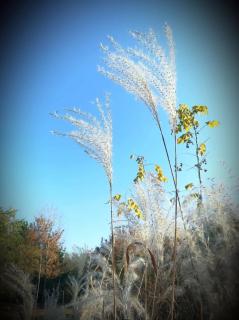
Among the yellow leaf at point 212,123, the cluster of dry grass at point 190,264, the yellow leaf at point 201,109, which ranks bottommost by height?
the cluster of dry grass at point 190,264

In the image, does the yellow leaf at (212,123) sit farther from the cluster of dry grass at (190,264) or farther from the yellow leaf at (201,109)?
the cluster of dry grass at (190,264)

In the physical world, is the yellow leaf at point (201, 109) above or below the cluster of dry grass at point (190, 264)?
above

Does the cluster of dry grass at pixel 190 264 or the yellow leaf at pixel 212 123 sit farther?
the yellow leaf at pixel 212 123

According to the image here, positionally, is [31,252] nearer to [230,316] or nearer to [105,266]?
[105,266]

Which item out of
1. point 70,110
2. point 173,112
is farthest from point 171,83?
point 70,110

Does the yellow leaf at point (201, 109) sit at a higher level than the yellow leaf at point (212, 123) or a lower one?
higher

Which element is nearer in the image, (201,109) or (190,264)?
(190,264)

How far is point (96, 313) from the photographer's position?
334 centimetres

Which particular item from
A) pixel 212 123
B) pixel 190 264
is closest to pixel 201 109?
pixel 212 123

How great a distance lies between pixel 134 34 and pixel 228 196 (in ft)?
6.72

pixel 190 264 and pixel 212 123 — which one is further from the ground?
pixel 212 123

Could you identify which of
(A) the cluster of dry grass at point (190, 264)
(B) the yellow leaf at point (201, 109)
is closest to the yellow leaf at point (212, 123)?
(B) the yellow leaf at point (201, 109)

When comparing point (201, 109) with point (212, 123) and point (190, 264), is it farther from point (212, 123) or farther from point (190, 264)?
point (190, 264)

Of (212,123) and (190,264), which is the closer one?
(190,264)
